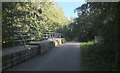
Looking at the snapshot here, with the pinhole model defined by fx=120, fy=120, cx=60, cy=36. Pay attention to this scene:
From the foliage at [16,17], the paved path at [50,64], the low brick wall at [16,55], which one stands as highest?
the foliage at [16,17]

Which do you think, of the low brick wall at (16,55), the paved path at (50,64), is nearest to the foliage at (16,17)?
the low brick wall at (16,55)

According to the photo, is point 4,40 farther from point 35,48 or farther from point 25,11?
point 25,11

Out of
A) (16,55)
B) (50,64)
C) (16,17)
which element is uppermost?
(16,17)

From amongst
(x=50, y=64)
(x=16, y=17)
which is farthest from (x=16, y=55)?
(x=16, y=17)

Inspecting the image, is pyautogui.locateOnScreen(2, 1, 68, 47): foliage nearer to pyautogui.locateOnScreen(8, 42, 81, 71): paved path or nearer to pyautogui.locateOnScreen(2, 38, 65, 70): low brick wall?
pyautogui.locateOnScreen(2, 38, 65, 70): low brick wall

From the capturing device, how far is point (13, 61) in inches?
211

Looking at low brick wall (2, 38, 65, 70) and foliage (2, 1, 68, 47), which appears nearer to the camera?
low brick wall (2, 38, 65, 70)

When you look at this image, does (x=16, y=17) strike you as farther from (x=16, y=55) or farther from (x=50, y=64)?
(x=50, y=64)

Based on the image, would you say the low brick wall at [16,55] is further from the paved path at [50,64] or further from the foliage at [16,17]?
the foliage at [16,17]

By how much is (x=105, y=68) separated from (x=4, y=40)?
18.4 feet

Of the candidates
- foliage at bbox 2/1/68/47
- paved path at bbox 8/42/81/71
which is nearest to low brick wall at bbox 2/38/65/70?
paved path at bbox 8/42/81/71

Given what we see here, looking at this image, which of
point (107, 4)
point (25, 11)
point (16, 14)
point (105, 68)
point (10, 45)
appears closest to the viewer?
point (105, 68)

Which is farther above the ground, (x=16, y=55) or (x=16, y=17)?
A: (x=16, y=17)

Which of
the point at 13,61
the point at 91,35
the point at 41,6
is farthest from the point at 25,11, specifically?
the point at 91,35
